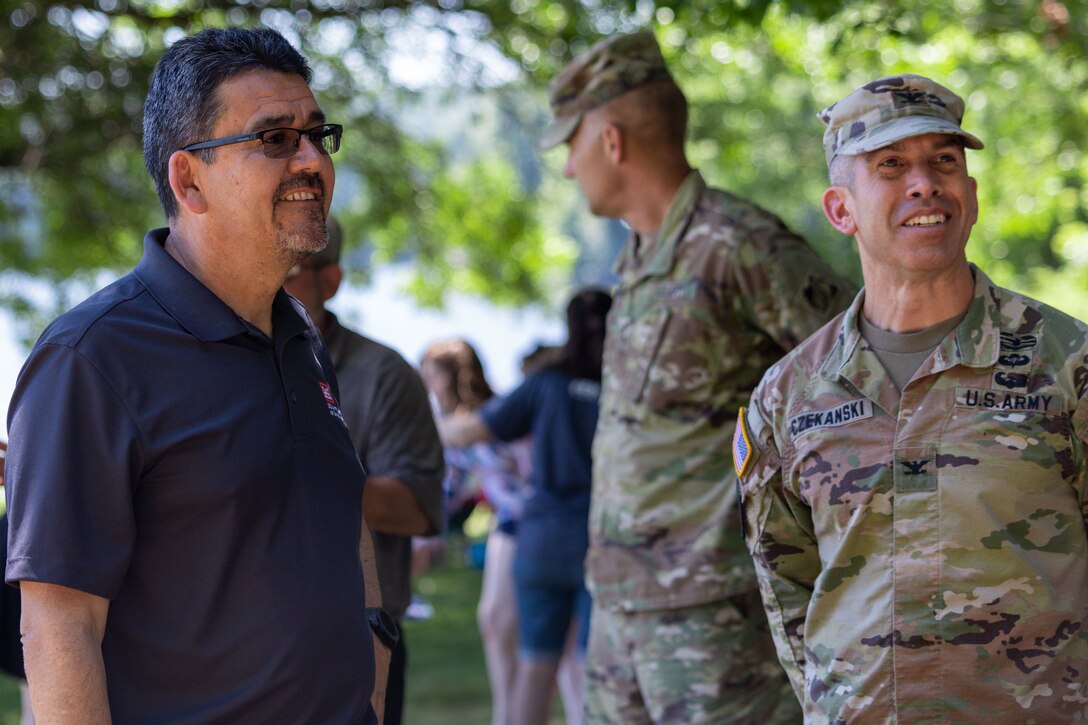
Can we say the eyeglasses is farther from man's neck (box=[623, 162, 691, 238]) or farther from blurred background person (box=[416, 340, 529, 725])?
blurred background person (box=[416, 340, 529, 725])

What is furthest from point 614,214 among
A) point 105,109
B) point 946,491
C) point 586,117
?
point 105,109

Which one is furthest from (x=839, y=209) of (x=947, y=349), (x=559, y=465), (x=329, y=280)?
(x=559, y=465)

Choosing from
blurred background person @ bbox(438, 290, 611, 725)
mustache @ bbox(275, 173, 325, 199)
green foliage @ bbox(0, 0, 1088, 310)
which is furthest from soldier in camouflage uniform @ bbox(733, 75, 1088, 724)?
blurred background person @ bbox(438, 290, 611, 725)

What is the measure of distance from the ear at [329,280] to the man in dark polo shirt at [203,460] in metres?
1.22

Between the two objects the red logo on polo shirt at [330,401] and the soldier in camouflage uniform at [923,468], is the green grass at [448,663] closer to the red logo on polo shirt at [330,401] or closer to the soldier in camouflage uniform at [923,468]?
the soldier in camouflage uniform at [923,468]

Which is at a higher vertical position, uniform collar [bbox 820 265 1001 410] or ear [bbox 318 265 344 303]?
ear [bbox 318 265 344 303]

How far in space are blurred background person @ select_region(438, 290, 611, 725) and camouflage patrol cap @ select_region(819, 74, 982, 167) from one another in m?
3.06

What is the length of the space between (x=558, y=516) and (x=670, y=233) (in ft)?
7.44

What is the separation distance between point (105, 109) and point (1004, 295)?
20.9ft

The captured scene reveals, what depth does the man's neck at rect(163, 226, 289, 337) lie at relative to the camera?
2.23 metres

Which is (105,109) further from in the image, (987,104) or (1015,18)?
(987,104)

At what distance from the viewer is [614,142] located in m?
3.82

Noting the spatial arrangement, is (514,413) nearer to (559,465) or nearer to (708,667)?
(559,465)

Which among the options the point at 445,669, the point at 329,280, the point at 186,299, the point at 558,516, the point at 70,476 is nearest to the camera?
the point at 70,476
